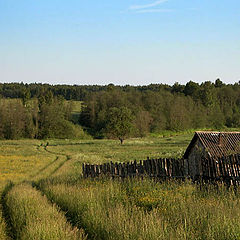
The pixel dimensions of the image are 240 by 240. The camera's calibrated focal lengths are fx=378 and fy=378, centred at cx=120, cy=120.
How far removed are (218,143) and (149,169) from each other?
370 cm

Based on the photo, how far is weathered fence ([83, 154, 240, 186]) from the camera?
12680 millimetres

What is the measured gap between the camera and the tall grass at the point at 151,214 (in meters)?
7.29

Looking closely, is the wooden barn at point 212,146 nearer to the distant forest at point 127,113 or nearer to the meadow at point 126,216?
the meadow at point 126,216

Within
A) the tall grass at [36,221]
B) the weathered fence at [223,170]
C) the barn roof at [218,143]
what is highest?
the barn roof at [218,143]

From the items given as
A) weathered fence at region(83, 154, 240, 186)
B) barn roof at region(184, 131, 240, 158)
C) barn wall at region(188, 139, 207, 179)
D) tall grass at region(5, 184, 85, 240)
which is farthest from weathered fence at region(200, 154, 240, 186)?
tall grass at region(5, 184, 85, 240)

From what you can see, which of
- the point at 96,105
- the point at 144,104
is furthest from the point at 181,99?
the point at 96,105

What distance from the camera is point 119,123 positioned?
2975 inches

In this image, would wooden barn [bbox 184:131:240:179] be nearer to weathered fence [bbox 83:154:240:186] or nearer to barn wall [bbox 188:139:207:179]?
barn wall [bbox 188:139:207:179]

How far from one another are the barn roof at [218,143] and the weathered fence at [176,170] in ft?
7.28

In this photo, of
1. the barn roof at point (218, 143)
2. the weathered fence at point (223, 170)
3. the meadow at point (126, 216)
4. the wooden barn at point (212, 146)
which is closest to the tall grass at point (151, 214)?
the meadow at point (126, 216)

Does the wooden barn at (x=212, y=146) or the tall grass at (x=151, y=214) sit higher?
the wooden barn at (x=212, y=146)

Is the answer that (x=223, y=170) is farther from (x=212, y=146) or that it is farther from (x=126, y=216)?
(x=126, y=216)

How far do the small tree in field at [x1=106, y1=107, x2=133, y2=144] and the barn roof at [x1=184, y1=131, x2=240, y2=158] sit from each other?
57.1 m

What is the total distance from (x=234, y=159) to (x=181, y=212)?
448cm
